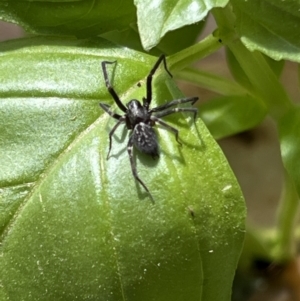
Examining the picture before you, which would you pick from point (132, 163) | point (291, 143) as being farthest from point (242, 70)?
point (132, 163)

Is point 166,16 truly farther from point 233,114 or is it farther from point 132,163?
point 233,114

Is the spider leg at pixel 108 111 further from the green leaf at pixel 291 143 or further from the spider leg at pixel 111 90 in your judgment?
the green leaf at pixel 291 143

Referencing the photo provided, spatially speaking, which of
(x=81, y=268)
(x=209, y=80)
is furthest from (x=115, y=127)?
(x=209, y=80)

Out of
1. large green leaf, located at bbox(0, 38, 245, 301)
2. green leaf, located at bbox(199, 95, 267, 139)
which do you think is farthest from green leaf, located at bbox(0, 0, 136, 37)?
green leaf, located at bbox(199, 95, 267, 139)

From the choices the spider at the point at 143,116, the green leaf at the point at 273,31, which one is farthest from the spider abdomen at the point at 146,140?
the green leaf at the point at 273,31

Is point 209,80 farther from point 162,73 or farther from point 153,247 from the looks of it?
point 153,247

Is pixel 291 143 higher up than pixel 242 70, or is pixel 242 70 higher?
pixel 242 70

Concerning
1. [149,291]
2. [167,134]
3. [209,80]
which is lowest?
[149,291]
